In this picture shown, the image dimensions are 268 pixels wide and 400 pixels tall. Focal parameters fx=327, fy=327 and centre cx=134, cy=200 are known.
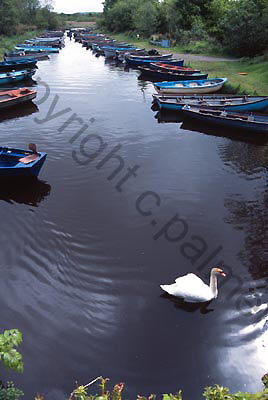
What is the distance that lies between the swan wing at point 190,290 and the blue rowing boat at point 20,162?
26.4 ft

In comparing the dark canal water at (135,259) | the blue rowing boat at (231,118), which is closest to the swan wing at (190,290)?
the dark canal water at (135,259)

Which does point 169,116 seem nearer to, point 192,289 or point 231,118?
point 231,118

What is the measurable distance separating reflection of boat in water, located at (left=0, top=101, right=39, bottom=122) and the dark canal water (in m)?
4.02

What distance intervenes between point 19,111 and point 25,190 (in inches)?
518

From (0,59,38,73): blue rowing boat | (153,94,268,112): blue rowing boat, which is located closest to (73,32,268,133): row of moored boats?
(153,94,268,112): blue rowing boat

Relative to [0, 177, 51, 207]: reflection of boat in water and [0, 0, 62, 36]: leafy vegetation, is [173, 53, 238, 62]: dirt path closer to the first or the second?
[0, 177, 51, 207]: reflection of boat in water

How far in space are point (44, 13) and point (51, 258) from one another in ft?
402

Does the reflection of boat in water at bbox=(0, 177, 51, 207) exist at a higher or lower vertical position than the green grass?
lower

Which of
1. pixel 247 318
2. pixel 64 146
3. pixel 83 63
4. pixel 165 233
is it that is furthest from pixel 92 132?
pixel 83 63

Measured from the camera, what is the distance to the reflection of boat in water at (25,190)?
44.9 ft

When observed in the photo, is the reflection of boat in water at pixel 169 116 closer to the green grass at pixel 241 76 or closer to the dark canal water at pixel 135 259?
the dark canal water at pixel 135 259

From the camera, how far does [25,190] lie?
47.1ft

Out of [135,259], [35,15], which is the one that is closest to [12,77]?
[135,259]

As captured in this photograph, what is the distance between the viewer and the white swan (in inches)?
340
